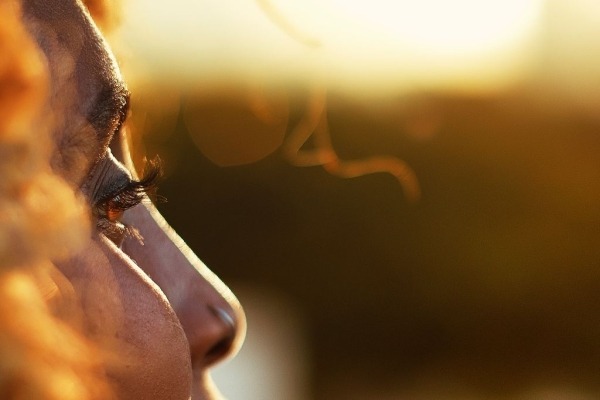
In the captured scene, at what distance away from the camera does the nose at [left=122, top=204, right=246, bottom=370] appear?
1425 mm

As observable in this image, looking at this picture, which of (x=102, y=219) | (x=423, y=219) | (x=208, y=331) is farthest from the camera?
(x=423, y=219)

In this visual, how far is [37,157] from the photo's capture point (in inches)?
32.1

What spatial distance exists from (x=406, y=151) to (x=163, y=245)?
18.4 ft

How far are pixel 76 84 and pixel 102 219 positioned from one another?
198 mm

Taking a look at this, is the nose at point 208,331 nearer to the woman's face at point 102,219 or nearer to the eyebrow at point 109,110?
the woman's face at point 102,219

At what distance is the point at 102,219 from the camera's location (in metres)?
1.24

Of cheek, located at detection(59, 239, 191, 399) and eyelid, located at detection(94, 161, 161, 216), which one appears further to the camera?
eyelid, located at detection(94, 161, 161, 216)

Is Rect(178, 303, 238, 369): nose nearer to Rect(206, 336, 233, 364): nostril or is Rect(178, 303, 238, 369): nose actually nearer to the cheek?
Rect(206, 336, 233, 364): nostril

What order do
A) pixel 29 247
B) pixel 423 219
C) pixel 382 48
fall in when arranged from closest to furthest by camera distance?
pixel 29 247, pixel 382 48, pixel 423 219

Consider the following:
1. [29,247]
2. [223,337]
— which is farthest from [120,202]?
[29,247]

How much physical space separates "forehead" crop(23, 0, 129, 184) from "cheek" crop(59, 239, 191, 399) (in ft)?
0.35

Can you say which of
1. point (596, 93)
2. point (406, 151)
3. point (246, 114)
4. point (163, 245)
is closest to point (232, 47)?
point (246, 114)

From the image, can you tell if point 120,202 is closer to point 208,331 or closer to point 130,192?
point 130,192

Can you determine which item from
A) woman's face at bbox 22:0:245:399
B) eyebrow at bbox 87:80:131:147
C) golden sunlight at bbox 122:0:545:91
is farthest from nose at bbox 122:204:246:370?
golden sunlight at bbox 122:0:545:91
